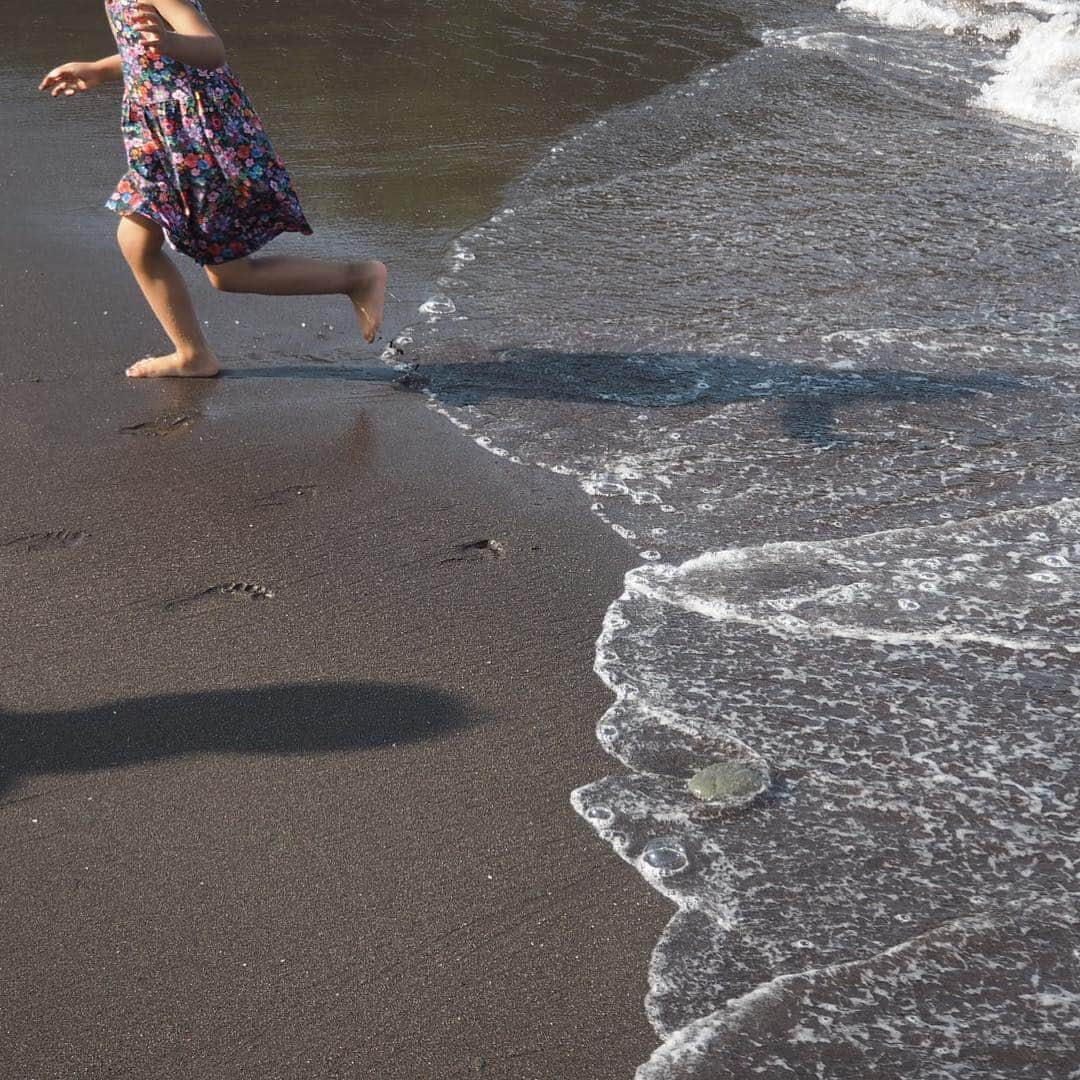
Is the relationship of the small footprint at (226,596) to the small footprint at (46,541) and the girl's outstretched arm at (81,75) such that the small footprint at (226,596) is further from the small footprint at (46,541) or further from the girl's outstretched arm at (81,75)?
the girl's outstretched arm at (81,75)

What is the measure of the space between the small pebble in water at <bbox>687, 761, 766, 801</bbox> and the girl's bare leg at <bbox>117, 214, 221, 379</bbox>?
270 cm

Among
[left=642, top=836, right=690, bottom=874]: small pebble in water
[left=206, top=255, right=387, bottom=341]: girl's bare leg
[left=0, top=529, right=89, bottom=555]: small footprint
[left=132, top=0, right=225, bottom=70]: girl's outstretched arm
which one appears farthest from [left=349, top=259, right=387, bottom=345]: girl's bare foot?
[left=642, top=836, right=690, bottom=874]: small pebble in water

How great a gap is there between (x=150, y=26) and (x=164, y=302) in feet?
3.31

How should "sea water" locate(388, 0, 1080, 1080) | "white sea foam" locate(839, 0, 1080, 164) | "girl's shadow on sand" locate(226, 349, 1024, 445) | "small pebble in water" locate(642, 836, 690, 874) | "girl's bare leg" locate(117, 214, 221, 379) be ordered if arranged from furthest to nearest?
"white sea foam" locate(839, 0, 1080, 164), "girl's shadow on sand" locate(226, 349, 1024, 445), "girl's bare leg" locate(117, 214, 221, 379), "small pebble in water" locate(642, 836, 690, 874), "sea water" locate(388, 0, 1080, 1080)

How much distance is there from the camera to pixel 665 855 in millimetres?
2771

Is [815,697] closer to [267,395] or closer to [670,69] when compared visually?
[267,395]

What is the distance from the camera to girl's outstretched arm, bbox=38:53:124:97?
445 centimetres

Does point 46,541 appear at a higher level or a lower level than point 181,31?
lower

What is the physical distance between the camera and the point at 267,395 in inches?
188

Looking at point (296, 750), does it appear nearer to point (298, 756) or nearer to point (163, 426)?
point (298, 756)

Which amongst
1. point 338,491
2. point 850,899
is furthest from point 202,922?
point 338,491

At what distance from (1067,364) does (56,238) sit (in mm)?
4402

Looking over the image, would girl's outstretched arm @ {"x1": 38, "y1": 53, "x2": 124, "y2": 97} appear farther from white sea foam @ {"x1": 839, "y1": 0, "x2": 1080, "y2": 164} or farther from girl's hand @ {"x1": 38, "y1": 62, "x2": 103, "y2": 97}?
white sea foam @ {"x1": 839, "y1": 0, "x2": 1080, "y2": 164}

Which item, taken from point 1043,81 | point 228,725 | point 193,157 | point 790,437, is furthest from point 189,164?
point 1043,81
